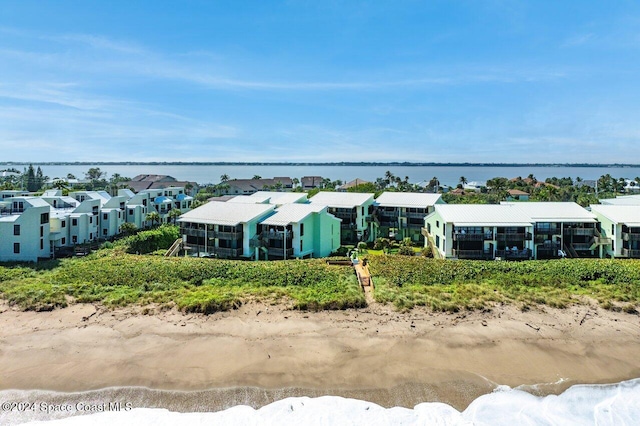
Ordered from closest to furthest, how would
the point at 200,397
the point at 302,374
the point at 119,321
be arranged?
the point at 200,397, the point at 302,374, the point at 119,321

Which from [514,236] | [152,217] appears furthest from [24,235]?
[514,236]

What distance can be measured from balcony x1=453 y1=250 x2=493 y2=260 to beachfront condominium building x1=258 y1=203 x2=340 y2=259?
13.5 meters

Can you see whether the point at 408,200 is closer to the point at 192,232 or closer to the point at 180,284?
the point at 192,232

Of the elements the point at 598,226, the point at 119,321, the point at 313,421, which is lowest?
the point at 313,421

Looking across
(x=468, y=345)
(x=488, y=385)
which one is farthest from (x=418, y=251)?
(x=488, y=385)

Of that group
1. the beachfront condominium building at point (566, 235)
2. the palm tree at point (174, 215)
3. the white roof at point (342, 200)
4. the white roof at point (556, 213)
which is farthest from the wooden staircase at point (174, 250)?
the white roof at point (556, 213)

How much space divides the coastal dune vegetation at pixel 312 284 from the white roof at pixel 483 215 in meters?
4.99

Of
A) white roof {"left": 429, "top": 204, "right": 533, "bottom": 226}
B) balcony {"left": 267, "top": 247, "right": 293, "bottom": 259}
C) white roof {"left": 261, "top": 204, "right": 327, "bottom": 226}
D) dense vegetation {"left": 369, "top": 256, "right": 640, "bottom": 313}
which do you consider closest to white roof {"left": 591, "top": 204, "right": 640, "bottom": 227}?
dense vegetation {"left": 369, "top": 256, "right": 640, "bottom": 313}

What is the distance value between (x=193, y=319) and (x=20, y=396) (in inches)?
341

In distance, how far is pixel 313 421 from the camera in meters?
15.4

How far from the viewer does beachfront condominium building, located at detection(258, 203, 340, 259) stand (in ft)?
133

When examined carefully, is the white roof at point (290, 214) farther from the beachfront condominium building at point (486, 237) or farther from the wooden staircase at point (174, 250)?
the beachfront condominium building at point (486, 237)

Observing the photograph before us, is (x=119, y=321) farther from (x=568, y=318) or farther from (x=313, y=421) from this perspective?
(x=568, y=318)

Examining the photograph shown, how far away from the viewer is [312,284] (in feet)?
98.6
